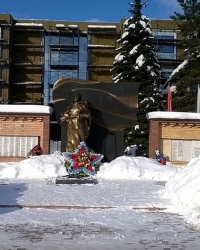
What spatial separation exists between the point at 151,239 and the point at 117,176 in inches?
333

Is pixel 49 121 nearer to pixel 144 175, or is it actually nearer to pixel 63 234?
pixel 144 175

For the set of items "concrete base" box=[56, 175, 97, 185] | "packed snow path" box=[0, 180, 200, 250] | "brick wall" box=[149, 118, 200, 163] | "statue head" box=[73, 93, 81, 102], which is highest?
"statue head" box=[73, 93, 81, 102]

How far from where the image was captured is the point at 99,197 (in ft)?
34.8

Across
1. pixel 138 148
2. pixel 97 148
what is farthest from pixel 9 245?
pixel 138 148

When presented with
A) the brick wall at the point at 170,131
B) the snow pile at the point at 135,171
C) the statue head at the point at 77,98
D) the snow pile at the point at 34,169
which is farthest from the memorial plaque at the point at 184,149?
the snow pile at the point at 34,169

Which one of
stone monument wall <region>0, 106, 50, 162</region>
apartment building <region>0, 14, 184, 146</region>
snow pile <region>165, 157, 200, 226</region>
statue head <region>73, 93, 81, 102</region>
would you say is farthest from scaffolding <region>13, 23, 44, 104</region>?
snow pile <region>165, 157, 200, 226</region>

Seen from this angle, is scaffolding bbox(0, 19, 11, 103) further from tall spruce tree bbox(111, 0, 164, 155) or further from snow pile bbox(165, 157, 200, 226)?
snow pile bbox(165, 157, 200, 226)

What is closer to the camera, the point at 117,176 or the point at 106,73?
the point at 117,176

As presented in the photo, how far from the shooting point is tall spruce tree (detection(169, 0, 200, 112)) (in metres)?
28.6

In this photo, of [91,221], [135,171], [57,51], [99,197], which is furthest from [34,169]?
[57,51]

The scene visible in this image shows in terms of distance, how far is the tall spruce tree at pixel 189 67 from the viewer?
1125 inches

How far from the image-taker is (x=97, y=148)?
18.3 meters

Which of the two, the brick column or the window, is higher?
the window

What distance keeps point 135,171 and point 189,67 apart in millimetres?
15931
